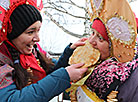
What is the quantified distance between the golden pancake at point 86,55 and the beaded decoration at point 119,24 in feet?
0.41

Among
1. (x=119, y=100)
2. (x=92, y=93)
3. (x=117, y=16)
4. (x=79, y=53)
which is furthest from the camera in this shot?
(x=79, y=53)

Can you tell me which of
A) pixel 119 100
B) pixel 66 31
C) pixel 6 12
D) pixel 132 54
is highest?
pixel 6 12

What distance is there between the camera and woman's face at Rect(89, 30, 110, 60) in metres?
0.76

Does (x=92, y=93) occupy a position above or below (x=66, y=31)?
below

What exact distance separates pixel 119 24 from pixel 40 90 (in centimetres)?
49

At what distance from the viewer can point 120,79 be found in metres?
0.69

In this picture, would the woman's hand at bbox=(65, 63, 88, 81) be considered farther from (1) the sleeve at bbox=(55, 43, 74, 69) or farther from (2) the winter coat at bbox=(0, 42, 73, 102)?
(1) the sleeve at bbox=(55, 43, 74, 69)

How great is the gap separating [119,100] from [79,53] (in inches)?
14.3

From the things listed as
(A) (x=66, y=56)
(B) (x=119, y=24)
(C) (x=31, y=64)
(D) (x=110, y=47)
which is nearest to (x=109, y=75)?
(D) (x=110, y=47)

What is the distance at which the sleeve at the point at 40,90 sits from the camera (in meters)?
0.70

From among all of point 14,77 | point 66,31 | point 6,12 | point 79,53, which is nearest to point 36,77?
point 14,77

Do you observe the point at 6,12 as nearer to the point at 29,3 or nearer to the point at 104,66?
the point at 29,3

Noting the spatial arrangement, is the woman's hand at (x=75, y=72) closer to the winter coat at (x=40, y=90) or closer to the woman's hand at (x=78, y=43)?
the winter coat at (x=40, y=90)

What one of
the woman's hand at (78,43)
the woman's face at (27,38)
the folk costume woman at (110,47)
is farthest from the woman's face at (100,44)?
the woman's face at (27,38)
